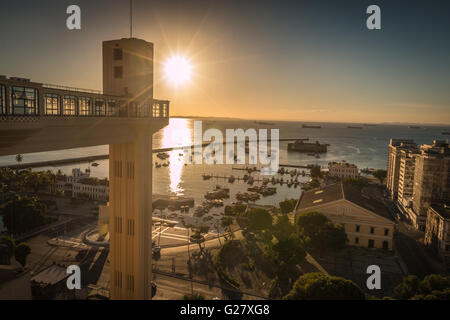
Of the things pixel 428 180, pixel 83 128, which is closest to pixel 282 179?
pixel 428 180

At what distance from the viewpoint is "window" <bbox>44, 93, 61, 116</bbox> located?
17.9 feet

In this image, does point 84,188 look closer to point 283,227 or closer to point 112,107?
point 283,227

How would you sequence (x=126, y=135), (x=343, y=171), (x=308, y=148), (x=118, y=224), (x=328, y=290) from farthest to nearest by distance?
(x=308, y=148) < (x=343, y=171) < (x=328, y=290) < (x=118, y=224) < (x=126, y=135)

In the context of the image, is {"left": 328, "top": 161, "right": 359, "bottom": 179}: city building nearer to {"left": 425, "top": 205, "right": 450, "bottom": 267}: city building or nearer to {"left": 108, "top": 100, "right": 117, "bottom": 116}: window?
{"left": 425, "top": 205, "right": 450, "bottom": 267}: city building

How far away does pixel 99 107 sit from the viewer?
6.65 meters

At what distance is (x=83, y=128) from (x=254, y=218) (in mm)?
18068

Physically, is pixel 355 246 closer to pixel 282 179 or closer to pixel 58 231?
pixel 58 231

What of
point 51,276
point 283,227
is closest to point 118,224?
point 51,276

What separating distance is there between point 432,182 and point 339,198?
389 inches

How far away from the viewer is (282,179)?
173 feet

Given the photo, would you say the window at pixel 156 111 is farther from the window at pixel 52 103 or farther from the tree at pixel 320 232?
the tree at pixel 320 232

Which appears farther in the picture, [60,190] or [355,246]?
[60,190]

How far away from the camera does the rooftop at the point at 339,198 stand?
22.0 m

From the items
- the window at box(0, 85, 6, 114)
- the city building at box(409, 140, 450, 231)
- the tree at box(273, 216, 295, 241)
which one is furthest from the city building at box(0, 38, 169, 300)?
the city building at box(409, 140, 450, 231)
